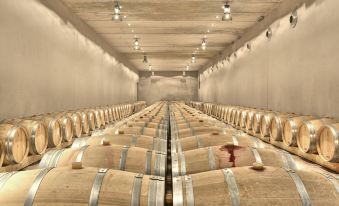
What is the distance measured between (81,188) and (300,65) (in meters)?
7.36

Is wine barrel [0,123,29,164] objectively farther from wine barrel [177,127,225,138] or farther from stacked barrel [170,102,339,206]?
stacked barrel [170,102,339,206]

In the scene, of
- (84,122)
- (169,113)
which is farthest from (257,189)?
(169,113)

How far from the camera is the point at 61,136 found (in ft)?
21.7

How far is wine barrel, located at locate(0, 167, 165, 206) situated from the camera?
197 cm

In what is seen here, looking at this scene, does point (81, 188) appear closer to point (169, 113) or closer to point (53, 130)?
point (53, 130)

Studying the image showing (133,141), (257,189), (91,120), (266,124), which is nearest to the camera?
(257,189)

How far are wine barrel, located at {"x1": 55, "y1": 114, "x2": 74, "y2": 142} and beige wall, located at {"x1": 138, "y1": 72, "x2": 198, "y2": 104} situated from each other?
83.0 ft

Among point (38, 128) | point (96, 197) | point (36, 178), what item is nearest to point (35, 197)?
point (36, 178)

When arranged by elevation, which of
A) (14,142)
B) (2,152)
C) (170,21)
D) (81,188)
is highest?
(170,21)

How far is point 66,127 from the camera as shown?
22.8 feet

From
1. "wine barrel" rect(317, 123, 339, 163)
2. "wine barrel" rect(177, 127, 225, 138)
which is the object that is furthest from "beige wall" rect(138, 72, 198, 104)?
"wine barrel" rect(177, 127, 225, 138)

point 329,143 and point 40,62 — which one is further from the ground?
point 40,62

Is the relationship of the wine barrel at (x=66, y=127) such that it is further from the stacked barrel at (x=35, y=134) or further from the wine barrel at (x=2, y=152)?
the wine barrel at (x=2, y=152)

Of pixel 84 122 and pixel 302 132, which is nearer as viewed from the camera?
pixel 302 132
